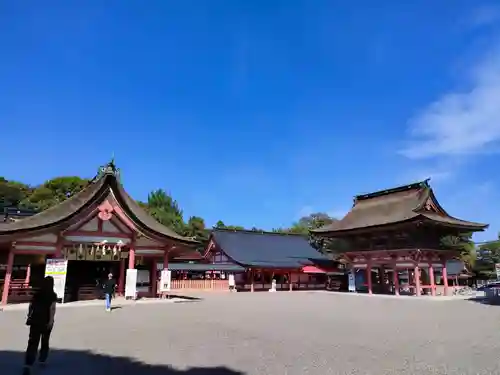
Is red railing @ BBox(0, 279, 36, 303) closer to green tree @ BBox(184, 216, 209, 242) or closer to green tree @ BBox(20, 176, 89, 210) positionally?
green tree @ BBox(184, 216, 209, 242)

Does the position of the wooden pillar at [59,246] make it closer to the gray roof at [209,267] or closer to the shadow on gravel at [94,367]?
the shadow on gravel at [94,367]

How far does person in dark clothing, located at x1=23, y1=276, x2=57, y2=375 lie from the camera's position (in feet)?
20.8

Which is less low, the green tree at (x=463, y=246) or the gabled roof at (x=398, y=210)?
the gabled roof at (x=398, y=210)

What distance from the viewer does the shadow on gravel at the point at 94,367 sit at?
6500mm

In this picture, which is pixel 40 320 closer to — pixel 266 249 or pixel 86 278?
pixel 86 278

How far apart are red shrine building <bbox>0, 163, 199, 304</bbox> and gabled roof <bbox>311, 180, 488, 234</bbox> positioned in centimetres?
1688

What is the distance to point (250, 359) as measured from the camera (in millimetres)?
7570

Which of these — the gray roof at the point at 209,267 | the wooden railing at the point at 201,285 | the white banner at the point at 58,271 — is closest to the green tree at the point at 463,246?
the gray roof at the point at 209,267

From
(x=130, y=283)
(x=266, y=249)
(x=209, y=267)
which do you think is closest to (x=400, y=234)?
(x=266, y=249)

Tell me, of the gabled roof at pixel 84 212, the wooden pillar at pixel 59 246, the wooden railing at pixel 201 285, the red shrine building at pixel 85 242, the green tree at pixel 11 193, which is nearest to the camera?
the gabled roof at pixel 84 212

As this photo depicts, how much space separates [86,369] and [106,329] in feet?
16.1

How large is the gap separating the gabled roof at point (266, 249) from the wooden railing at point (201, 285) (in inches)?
107

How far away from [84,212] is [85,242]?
5.57 ft

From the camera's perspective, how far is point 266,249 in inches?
1766
